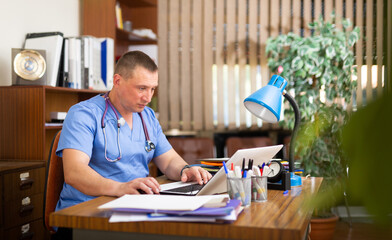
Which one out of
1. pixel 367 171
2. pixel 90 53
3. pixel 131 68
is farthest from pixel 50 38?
pixel 367 171

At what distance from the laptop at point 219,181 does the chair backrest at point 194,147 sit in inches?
101

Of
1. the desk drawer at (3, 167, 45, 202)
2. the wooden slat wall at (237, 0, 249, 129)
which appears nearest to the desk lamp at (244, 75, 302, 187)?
the desk drawer at (3, 167, 45, 202)

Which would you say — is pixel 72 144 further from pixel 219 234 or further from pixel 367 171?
pixel 367 171

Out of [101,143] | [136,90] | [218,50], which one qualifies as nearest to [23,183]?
[101,143]

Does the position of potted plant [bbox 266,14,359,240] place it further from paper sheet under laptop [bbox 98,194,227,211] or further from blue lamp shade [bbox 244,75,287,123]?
paper sheet under laptop [bbox 98,194,227,211]

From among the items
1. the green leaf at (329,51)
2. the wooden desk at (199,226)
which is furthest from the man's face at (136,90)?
the green leaf at (329,51)

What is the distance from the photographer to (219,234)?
1.10 metres

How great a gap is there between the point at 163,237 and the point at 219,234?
16 centimetres

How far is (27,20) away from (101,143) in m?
1.58

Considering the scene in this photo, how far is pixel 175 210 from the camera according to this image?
3.64ft

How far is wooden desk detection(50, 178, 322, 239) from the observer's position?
1.08 metres

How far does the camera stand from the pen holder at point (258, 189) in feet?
4.78

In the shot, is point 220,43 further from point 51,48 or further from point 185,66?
point 51,48

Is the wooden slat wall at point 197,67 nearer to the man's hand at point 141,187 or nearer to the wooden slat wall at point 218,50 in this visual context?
the wooden slat wall at point 218,50
